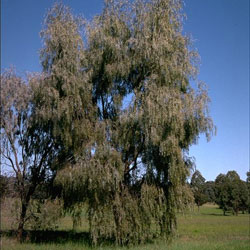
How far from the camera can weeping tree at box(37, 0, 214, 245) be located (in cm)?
1354

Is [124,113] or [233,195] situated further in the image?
[233,195]

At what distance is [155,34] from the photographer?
593 inches

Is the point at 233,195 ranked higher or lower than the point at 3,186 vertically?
lower

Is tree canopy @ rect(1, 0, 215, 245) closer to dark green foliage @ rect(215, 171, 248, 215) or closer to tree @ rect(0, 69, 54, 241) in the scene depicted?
tree @ rect(0, 69, 54, 241)

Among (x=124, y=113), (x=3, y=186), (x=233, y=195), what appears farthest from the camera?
(x=233, y=195)

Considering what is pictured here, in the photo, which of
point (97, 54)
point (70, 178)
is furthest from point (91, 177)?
point (97, 54)

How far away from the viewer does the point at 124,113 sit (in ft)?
47.4

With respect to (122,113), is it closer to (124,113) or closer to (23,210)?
(124,113)

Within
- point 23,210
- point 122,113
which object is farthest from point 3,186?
point 122,113

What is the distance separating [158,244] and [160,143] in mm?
4442

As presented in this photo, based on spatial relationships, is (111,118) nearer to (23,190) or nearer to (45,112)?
(45,112)

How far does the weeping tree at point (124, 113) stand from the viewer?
44.4 feet

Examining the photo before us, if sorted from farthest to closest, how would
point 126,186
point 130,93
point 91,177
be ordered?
point 130,93
point 126,186
point 91,177

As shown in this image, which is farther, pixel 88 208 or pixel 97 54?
pixel 97 54
